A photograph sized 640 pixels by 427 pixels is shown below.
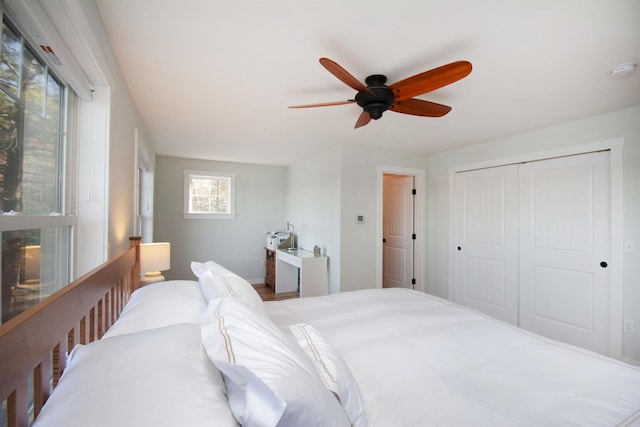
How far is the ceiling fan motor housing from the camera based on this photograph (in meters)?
1.86

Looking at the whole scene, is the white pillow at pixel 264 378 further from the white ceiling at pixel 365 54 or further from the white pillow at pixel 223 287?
the white ceiling at pixel 365 54

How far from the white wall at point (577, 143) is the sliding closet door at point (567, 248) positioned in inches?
6.1

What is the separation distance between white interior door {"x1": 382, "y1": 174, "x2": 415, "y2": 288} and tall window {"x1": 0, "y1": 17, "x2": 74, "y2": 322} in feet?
13.8

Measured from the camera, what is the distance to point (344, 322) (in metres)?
1.76

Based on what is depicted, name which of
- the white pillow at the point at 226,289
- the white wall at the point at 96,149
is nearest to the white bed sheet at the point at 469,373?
the white pillow at the point at 226,289

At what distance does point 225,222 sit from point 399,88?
14.3ft

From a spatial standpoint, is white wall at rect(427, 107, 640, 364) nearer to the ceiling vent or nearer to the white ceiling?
the white ceiling

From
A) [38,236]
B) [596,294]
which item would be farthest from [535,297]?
[38,236]

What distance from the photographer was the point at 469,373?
1.23 m

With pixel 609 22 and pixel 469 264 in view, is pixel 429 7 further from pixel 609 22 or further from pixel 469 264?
pixel 469 264

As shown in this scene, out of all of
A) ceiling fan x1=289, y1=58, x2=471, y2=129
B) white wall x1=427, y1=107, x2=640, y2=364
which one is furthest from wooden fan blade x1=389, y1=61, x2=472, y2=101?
white wall x1=427, y1=107, x2=640, y2=364

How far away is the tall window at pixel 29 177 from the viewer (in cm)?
92

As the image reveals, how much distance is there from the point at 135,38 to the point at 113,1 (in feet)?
0.97

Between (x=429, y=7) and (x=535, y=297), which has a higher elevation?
(x=429, y=7)
